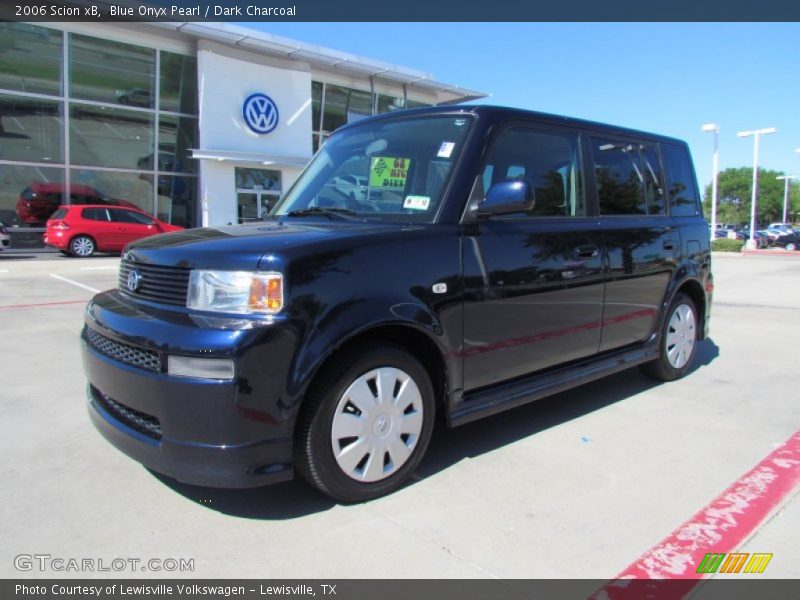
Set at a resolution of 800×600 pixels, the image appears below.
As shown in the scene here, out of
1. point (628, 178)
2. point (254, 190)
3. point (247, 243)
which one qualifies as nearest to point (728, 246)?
point (254, 190)

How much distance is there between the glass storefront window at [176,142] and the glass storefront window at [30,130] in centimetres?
359

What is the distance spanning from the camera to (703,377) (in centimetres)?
542

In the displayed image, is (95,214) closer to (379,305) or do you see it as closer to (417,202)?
(417,202)

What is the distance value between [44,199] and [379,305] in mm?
22559

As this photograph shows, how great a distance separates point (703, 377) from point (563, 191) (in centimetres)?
259

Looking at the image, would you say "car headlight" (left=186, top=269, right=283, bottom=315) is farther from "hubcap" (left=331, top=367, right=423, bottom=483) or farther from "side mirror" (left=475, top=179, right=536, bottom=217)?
"side mirror" (left=475, top=179, right=536, bottom=217)

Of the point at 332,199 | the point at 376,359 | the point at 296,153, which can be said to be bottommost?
the point at 376,359

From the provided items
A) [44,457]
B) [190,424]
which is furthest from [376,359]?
[44,457]

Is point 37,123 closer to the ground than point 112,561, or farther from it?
farther from it

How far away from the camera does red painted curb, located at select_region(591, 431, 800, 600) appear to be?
234 cm

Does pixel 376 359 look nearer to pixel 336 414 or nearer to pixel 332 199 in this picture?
pixel 336 414

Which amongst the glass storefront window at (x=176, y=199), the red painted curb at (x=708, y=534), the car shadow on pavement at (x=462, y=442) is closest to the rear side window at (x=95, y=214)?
the glass storefront window at (x=176, y=199)

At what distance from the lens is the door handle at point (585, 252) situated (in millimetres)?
3920
